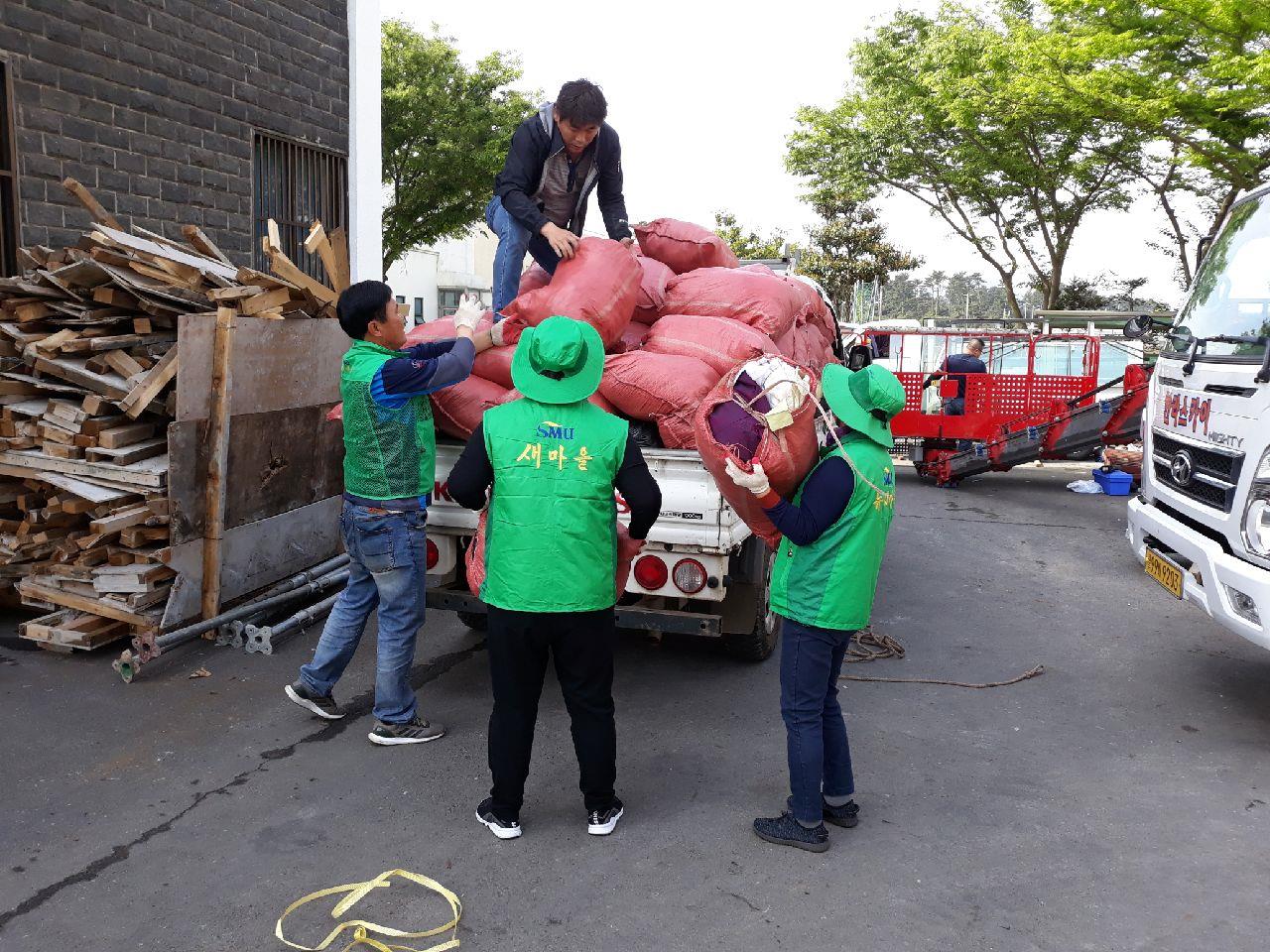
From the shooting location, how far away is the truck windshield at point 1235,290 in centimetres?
489

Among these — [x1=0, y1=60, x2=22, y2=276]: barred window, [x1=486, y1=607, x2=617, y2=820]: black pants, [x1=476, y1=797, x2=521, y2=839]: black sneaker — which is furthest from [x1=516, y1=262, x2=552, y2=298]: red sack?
[x1=0, y1=60, x2=22, y2=276]: barred window

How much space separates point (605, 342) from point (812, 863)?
2695 millimetres

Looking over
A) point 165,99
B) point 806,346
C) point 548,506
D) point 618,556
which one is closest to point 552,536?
point 548,506

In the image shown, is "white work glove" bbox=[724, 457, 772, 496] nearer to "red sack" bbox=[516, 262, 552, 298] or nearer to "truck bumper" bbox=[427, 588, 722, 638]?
"truck bumper" bbox=[427, 588, 722, 638]

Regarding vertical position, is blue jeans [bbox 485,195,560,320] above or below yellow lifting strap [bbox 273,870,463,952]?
above

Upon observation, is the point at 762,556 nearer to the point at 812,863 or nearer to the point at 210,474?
the point at 812,863

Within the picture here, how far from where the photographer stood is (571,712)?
355 cm

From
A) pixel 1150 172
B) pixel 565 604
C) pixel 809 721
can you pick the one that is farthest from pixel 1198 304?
pixel 1150 172

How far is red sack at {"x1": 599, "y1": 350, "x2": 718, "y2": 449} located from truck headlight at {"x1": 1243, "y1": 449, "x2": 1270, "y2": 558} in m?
2.40

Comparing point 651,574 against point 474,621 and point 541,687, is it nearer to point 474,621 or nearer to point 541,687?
point 541,687

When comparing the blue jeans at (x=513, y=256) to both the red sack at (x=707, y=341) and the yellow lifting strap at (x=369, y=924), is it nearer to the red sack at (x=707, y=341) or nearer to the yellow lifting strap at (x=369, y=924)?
the red sack at (x=707, y=341)

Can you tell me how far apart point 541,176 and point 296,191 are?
Result: 5.59m

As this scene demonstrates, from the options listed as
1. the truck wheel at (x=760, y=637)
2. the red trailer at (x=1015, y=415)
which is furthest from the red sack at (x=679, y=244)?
the red trailer at (x=1015, y=415)

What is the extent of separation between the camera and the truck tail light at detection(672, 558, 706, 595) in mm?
4539
